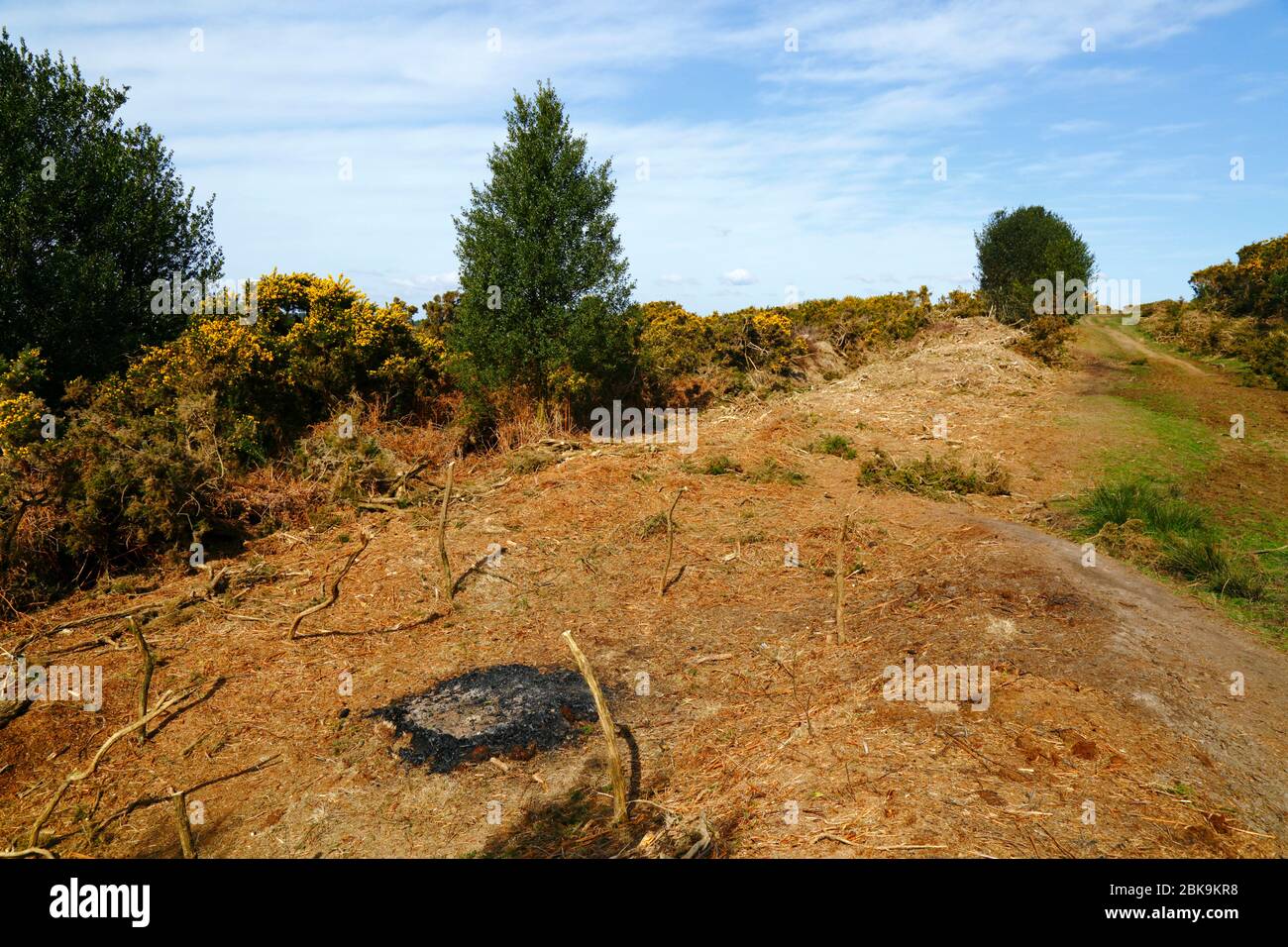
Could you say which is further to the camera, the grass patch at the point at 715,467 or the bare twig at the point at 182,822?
the grass patch at the point at 715,467

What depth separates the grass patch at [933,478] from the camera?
467 inches

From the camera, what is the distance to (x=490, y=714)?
637cm

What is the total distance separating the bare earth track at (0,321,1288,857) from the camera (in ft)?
14.9

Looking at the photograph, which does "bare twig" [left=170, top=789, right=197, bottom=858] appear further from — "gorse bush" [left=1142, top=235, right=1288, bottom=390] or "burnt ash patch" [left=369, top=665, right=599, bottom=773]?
"gorse bush" [left=1142, top=235, right=1288, bottom=390]

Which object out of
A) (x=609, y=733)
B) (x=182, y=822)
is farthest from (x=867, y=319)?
(x=182, y=822)

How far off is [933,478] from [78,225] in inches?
716

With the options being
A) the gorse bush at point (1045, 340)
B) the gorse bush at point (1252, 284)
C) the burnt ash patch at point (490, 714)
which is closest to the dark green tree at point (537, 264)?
the burnt ash patch at point (490, 714)
